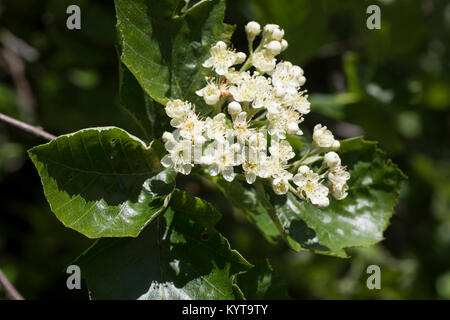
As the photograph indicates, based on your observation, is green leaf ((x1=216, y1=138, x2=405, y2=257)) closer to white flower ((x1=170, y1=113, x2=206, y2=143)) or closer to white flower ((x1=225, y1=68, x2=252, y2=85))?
white flower ((x1=170, y1=113, x2=206, y2=143))

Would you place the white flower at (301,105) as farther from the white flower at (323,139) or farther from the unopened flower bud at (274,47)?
the unopened flower bud at (274,47)

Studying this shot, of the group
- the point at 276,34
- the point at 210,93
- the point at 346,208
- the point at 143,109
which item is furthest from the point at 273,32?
the point at 346,208

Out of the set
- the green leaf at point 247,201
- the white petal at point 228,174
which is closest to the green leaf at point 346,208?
the green leaf at point 247,201

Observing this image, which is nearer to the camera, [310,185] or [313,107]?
[310,185]

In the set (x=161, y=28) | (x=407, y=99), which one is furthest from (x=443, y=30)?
(x=161, y=28)

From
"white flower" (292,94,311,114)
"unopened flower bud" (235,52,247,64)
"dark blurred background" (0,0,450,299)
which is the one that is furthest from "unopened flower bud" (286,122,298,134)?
"dark blurred background" (0,0,450,299)

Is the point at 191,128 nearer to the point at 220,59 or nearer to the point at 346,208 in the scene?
the point at 220,59
